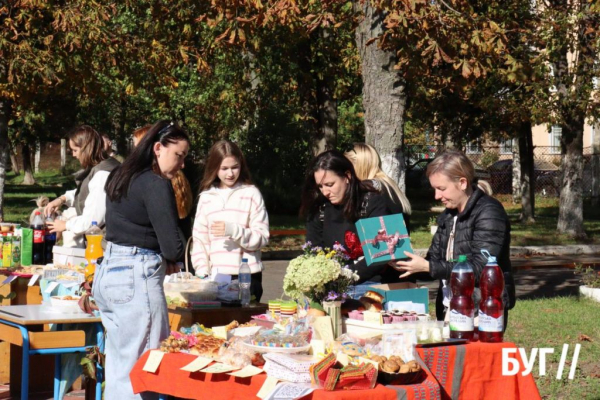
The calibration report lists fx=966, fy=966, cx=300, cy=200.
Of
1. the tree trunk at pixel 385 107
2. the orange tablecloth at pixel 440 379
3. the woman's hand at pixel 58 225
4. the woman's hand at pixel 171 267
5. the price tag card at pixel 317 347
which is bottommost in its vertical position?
the orange tablecloth at pixel 440 379

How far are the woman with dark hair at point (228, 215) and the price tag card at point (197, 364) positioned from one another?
2277mm

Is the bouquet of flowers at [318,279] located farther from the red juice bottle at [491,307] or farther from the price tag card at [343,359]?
the red juice bottle at [491,307]

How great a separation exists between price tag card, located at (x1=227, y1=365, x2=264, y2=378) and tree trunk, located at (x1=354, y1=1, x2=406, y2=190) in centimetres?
612

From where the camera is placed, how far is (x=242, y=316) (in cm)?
679

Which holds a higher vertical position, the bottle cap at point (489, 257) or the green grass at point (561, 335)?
the bottle cap at point (489, 257)

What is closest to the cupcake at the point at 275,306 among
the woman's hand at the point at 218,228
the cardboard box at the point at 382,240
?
the cardboard box at the point at 382,240

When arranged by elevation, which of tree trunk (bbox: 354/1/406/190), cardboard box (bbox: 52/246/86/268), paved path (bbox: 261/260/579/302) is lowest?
paved path (bbox: 261/260/579/302)

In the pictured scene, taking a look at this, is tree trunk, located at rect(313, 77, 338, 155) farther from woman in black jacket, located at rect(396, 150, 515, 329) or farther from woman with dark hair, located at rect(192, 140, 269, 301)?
woman in black jacket, located at rect(396, 150, 515, 329)

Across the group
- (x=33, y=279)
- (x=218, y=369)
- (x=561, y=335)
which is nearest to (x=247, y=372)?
(x=218, y=369)

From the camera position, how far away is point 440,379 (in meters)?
5.16

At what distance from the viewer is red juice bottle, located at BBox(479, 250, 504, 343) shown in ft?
17.4

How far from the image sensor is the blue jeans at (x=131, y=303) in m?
5.55

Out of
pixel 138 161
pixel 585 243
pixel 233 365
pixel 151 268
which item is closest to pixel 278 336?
pixel 233 365

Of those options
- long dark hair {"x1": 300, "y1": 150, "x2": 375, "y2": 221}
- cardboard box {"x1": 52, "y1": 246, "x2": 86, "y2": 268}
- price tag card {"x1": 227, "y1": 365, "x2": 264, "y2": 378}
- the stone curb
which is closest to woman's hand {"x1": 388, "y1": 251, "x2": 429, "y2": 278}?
long dark hair {"x1": 300, "y1": 150, "x2": 375, "y2": 221}
